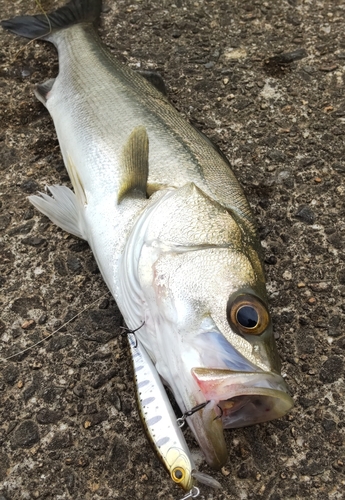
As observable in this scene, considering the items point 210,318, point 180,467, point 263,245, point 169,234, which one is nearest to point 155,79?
point 263,245

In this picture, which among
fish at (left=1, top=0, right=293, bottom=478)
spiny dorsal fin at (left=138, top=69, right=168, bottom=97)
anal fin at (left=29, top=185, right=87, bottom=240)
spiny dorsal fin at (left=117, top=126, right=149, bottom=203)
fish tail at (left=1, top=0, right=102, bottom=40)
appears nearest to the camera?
fish at (left=1, top=0, right=293, bottom=478)

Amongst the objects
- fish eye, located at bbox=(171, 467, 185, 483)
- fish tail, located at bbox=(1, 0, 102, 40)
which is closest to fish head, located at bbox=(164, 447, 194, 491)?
fish eye, located at bbox=(171, 467, 185, 483)

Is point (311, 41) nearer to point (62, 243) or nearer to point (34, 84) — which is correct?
point (34, 84)

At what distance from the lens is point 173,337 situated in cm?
208

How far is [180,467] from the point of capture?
198cm

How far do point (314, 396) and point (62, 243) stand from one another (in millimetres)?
1586

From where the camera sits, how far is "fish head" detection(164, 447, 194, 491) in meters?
1.97

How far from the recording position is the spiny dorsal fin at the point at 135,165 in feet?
8.58

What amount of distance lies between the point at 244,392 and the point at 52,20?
3.29 m

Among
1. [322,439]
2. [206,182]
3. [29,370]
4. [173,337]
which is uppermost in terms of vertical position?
[206,182]

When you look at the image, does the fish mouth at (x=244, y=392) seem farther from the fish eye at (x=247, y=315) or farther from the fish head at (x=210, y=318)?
the fish eye at (x=247, y=315)

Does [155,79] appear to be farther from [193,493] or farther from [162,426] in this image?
[193,493]

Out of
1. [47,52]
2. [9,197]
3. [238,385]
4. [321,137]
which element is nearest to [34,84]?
[47,52]

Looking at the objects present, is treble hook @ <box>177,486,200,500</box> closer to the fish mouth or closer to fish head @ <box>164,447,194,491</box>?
fish head @ <box>164,447,194,491</box>
